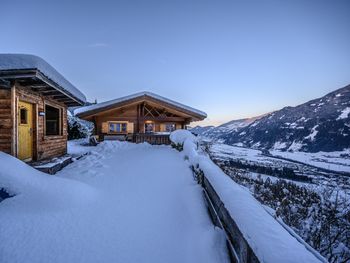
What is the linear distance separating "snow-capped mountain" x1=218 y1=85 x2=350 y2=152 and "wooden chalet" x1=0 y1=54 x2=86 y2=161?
461 ft

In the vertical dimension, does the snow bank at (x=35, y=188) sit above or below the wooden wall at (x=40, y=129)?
below

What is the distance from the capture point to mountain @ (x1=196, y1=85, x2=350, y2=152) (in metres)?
118

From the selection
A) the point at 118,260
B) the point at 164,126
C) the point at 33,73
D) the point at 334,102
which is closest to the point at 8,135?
the point at 33,73

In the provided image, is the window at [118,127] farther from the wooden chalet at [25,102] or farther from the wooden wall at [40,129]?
the wooden chalet at [25,102]

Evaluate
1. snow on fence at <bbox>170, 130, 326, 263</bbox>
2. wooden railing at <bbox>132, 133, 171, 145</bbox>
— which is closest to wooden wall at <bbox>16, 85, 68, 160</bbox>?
wooden railing at <bbox>132, 133, 171, 145</bbox>

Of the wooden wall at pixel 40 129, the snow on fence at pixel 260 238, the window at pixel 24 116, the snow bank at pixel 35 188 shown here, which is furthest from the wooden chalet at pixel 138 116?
the snow on fence at pixel 260 238

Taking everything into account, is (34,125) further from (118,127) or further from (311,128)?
(311,128)

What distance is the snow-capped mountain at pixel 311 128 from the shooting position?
11756 centimetres

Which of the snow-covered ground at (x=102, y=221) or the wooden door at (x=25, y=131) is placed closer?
the snow-covered ground at (x=102, y=221)

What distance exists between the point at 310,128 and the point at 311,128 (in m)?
1.13

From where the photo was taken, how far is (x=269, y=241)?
137cm

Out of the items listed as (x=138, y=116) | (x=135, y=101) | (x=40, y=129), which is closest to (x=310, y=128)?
(x=138, y=116)

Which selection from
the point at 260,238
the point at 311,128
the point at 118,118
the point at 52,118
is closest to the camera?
the point at 260,238

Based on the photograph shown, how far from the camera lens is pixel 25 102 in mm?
7074
